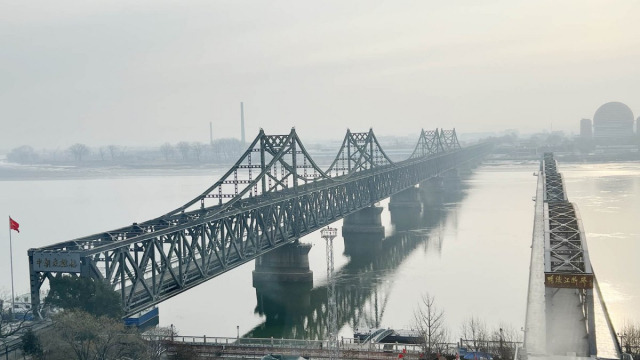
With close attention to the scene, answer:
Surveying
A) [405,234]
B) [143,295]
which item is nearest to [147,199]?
[405,234]

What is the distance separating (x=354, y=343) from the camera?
30.1 m

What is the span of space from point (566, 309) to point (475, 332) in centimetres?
1202

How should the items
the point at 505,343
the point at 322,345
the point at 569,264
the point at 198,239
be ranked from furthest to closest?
1. the point at 198,239
2. the point at 322,345
3. the point at 505,343
4. the point at 569,264

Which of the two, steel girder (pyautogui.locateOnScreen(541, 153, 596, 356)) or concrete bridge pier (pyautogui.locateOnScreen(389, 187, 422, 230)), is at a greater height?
steel girder (pyautogui.locateOnScreen(541, 153, 596, 356))

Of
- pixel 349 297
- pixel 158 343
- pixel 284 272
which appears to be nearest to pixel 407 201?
pixel 284 272

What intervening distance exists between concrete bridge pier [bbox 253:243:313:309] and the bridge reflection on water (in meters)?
0.14

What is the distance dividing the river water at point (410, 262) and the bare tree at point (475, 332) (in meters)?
0.48

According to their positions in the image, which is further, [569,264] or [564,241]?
[564,241]

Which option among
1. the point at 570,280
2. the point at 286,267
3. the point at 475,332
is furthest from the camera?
the point at 286,267

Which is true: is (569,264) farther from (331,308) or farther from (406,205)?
(406,205)

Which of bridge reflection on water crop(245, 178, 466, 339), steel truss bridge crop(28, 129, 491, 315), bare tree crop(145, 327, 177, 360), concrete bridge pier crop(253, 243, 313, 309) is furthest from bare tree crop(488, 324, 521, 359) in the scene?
concrete bridge pier crop(253, 243, 313, 309)

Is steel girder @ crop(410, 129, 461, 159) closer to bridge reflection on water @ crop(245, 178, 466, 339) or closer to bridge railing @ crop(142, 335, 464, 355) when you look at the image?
bridge reflection on water @ crop(245, 178, 466, 339)

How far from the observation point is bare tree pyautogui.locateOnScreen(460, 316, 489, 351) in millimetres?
26750

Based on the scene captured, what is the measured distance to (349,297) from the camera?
4228cm
